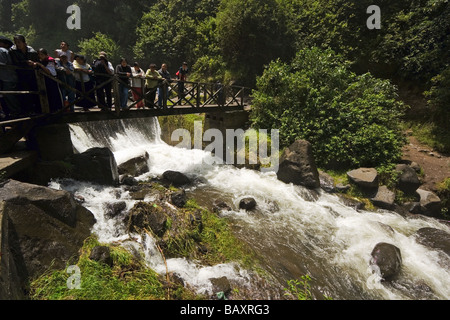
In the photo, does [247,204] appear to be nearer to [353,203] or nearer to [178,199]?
[178,199]

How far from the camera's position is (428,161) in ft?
31.0

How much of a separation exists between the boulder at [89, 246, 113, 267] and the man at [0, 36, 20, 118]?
4685mm

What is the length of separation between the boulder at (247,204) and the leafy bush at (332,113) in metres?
4.47

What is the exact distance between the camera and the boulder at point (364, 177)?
833cm

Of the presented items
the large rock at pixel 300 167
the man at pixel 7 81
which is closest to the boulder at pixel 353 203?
the large rock at pixel 300 167

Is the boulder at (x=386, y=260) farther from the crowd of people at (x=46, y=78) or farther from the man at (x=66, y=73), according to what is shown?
the man at (x=66, y=73)

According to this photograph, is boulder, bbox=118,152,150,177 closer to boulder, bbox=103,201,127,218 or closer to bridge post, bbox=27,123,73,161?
bridge post, bbox=27,123,73,161

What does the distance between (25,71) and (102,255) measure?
541 centimetres

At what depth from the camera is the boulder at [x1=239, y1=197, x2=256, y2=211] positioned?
7.36 meters
